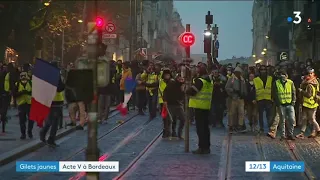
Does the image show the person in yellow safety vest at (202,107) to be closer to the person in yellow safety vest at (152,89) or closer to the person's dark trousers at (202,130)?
the person's dark trousers at (202,130)

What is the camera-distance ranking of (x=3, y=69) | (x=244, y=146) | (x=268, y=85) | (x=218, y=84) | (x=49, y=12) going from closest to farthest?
(x=244, y=146) → (x=268, y=85) → (x=218, y=84) → (x=3, y=69) → (x=49, y=12)

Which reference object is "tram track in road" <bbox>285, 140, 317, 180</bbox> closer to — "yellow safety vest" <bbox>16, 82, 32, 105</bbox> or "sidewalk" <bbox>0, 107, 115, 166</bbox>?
"sidewalk" <bbox>0, 107, 115, 166</bbox>

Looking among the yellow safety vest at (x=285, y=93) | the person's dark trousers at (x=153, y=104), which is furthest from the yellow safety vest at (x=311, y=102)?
the person's dark trousers at (x=153, y=104)

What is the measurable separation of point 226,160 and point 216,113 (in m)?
7.77

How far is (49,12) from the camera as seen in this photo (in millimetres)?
34375

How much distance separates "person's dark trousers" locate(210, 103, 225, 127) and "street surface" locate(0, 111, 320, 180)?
76 centimetres

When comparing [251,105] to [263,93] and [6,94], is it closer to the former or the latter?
[263,93]

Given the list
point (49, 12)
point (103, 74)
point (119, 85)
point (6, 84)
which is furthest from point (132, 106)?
point (103, 74)

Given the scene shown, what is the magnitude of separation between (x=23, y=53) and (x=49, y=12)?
2844 millimetres

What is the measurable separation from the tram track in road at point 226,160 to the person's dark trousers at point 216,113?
287 cm

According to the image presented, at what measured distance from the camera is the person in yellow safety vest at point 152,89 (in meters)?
25.7

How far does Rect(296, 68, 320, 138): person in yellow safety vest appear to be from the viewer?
1938cm

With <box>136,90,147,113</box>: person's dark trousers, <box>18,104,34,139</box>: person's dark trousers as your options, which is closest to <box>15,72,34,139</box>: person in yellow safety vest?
<box>18,104,34,139</box>: person's dark trousers

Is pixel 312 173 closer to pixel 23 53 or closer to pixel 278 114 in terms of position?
pixel 278 114
